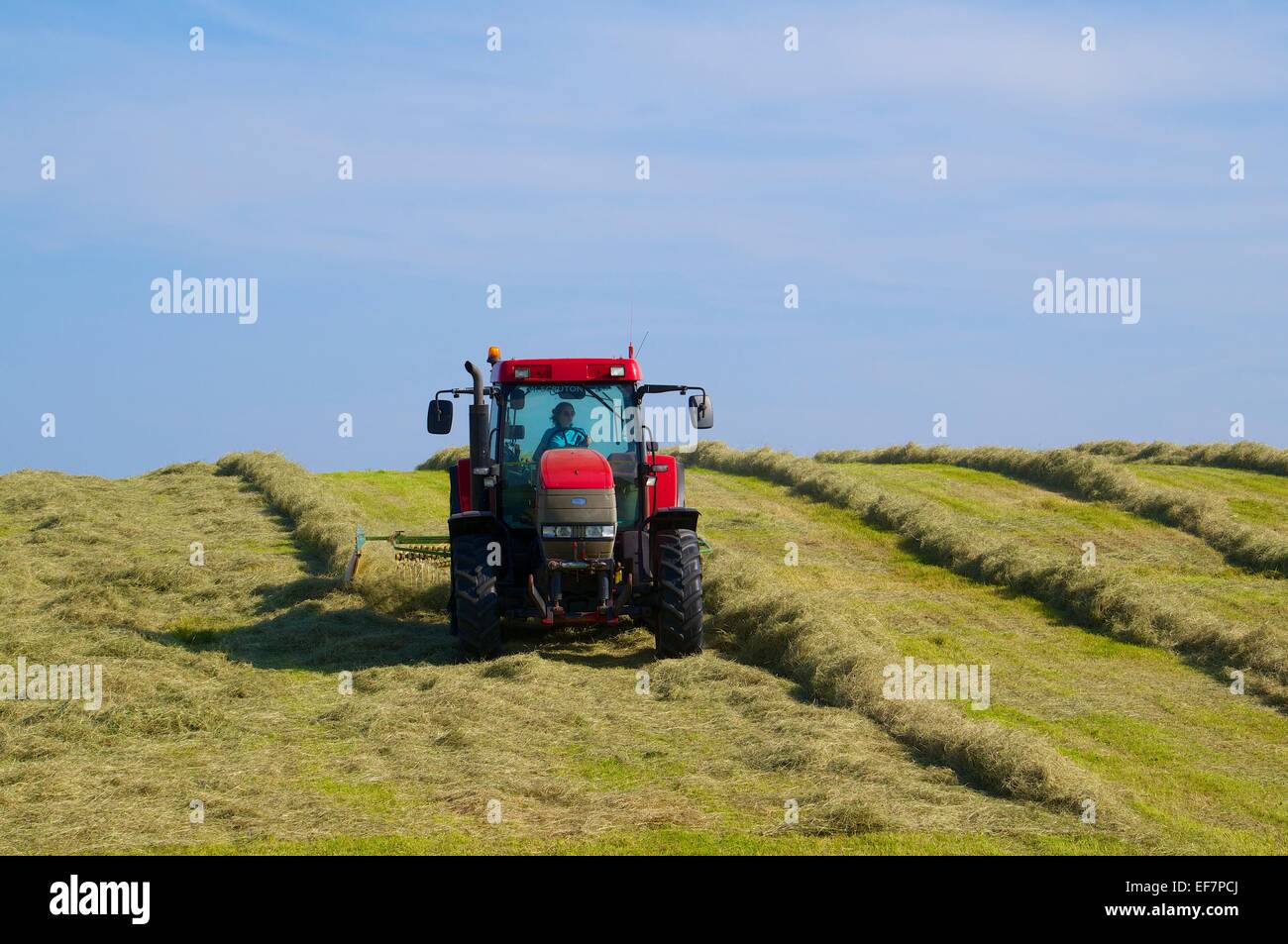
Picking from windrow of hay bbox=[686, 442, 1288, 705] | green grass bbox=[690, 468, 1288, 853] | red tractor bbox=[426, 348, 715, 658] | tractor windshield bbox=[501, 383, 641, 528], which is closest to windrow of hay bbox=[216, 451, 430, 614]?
red tractor bbox=[426, 348, 715, 658]

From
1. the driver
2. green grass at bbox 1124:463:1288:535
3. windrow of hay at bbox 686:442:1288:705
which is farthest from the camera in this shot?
green grass at bbox 1124:463:1288:535

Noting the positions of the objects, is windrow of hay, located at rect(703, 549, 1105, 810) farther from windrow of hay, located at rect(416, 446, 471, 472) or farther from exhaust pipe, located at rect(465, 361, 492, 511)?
windrow of hay, located at rect(416, 446, 471, 472)

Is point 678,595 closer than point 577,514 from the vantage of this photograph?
No

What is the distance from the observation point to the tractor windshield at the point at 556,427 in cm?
1216

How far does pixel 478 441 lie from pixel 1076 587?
6.75m

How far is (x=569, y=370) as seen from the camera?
40.2 feet

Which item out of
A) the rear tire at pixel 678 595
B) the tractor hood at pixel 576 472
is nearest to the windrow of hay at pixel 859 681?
the rear tire at pixel 678 595

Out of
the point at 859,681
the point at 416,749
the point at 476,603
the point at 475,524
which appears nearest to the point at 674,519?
the point at 475,524

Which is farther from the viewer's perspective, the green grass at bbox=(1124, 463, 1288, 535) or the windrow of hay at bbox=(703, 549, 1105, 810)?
the green grass at bbox=(1124, 463, 1288, 535)

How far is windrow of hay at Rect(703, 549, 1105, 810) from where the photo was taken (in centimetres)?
777

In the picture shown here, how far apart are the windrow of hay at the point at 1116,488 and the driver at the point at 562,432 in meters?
9.48

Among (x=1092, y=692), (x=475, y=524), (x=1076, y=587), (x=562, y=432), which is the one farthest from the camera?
(x=1076, y=587)

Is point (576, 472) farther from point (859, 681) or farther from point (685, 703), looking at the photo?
point (859, 681)

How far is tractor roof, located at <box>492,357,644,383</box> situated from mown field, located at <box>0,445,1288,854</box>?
8.13 ft
